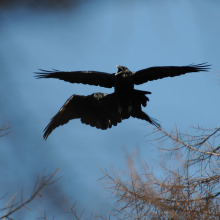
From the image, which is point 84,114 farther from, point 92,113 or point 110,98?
point 110,98

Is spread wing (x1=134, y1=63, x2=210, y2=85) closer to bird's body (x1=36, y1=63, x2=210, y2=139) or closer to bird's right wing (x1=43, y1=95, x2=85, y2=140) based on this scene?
bird's body (x1=36, y1=63, x2=210, y2=139)

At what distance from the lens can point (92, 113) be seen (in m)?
7.74

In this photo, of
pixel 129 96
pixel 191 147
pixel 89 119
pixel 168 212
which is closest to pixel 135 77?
pixel 129 96

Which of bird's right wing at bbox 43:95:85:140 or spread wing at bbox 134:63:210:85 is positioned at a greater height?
spread wing at bbox 134:63:210:85

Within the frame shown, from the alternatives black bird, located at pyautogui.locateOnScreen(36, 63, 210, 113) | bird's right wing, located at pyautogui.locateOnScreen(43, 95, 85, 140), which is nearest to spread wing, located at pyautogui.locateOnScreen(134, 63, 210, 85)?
black bird, located at pyautogui.locateOnScreen(36, 63, 210, 113)

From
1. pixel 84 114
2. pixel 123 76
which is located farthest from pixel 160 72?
pixel 84 114

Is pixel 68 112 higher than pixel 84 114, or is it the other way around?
pixel 84 114

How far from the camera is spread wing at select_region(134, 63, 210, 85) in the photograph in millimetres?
6653

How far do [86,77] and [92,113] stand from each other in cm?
92

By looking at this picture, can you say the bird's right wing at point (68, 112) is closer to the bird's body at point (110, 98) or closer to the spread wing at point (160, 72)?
the bird's body at point (110, 98)

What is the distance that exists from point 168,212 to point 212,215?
52 centimetres

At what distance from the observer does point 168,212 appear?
13.4 ft

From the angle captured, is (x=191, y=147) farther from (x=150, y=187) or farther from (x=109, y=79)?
(x=109, y=79)

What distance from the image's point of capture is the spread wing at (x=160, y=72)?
665 centimetres
